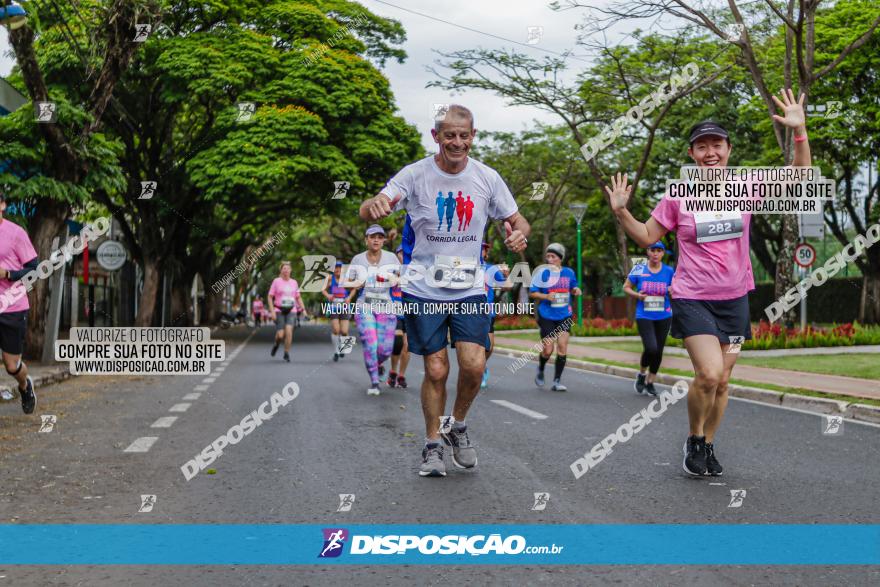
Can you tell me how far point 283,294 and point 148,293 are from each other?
42.0ft

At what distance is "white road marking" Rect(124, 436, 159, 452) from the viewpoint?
297 inches

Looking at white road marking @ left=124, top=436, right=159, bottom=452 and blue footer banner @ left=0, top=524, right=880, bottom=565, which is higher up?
blue footer banner @ left=0, top=524, right=880, bottom=565

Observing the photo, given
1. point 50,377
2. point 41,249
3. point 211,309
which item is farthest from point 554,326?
point 211,309

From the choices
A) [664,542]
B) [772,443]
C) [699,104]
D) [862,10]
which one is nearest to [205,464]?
[664,542]

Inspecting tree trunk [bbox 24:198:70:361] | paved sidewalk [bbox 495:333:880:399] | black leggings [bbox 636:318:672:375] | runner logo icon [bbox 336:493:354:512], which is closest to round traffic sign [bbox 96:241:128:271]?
tree trunk [bbox 24:198:70:361]

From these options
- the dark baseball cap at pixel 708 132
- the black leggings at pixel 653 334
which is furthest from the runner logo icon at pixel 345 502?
the black leggings at pixel 653 334

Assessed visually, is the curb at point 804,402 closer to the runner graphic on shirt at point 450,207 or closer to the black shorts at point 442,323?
the black shorts at point 442,323

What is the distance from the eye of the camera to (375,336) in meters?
12.1

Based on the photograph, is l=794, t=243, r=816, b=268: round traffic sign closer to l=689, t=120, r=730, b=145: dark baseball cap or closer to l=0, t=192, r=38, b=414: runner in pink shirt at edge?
l=689, t=120, r=730, b=145: dark baseball cap

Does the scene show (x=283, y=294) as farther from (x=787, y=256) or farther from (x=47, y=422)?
(x=787, y=256)

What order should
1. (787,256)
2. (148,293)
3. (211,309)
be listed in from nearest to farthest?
(787,256), (148,293), (211,309)

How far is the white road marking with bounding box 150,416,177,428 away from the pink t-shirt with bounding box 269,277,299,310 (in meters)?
9.38

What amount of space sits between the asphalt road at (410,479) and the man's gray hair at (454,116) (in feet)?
6.96

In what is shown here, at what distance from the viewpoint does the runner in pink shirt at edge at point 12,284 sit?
8.82 metres
